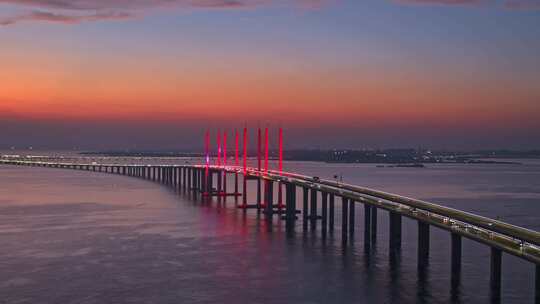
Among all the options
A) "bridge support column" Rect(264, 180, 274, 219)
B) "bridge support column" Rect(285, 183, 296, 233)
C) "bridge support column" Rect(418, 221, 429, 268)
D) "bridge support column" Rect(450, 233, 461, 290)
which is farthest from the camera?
"bridge support column" Rect(264, 180, 274, 219)

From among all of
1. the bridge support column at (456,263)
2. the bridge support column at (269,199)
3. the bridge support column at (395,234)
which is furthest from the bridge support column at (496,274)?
the bridge support column at (269,199)

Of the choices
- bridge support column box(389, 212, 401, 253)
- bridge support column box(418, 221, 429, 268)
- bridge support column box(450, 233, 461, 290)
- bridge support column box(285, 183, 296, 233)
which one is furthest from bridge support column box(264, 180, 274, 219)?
bridge support column box(450, 233, 461, 290)

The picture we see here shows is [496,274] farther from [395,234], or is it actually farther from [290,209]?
[290,209]

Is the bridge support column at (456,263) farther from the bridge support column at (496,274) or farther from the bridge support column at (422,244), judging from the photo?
the bridge support column at (422,244)

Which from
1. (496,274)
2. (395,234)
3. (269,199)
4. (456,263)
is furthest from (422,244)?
(269,199)

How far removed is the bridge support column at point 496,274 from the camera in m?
27.3

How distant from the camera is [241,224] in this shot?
176 ft

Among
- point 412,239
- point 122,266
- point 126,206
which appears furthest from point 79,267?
point 126,206

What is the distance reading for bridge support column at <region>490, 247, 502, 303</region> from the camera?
89.7 feet

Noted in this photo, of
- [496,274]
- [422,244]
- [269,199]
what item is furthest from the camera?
[269,199]

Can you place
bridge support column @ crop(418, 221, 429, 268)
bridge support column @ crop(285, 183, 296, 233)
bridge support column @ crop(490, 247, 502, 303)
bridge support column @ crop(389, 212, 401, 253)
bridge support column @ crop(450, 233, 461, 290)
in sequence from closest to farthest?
1. bridge support column @ crop(490, 247, 502, 303)
2. bridge support column @ crop(450, 233, 461, 290)
3. bridge support column @ crop(418, 221, 429, 268)
4. bridge support column @ crop(389, 212, 401, 253)
5. bridge support column @ crop(285, 183, 296, 233)

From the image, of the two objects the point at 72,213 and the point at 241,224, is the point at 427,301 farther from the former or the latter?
the point at 72,213

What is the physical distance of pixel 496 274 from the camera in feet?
91.8

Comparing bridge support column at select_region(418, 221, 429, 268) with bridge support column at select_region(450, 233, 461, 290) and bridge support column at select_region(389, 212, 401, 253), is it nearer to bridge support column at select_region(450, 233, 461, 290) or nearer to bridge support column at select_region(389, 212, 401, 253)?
bridge support column at select_region(450, 233, 461, 290)
